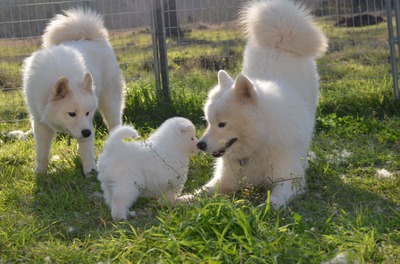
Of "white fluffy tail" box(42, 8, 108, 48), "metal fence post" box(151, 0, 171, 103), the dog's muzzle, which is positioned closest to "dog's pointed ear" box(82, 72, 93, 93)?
"white fluffy tail" box(42, 8, 108, 48)

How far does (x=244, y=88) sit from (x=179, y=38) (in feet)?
10.4

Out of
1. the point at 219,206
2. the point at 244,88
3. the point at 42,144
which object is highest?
the point at 244,88

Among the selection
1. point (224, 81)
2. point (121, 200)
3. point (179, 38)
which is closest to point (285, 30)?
point (224, 81)

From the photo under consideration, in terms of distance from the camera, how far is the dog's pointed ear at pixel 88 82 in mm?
4730

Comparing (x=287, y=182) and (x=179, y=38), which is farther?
(x=179, y=38)

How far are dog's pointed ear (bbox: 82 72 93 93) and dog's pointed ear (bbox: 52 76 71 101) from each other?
14 centimetres

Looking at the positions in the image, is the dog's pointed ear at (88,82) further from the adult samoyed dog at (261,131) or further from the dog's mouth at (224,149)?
the dog's mouth at (224,149)

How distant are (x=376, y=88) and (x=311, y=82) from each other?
7.38 feet

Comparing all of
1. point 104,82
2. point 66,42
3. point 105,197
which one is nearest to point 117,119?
point 104,82

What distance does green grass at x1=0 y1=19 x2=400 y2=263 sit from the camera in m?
2.99

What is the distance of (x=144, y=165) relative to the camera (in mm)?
3926

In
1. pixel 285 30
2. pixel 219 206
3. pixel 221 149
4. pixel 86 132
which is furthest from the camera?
pixel 285 30

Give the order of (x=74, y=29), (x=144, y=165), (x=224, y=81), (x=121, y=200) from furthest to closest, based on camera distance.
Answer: (x=74, y=29)
(x=224, y=81)
(x=144, y=165)
(x=121, y=200)

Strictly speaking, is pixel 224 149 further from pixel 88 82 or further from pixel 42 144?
pixel 42 144
